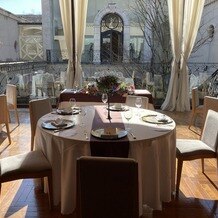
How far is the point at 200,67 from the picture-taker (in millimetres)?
8102

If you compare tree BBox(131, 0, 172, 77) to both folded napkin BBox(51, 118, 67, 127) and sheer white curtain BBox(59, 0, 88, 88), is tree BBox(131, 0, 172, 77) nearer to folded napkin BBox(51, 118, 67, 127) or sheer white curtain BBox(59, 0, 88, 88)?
sheer white curtain BBox(59, 0, 88, 88)

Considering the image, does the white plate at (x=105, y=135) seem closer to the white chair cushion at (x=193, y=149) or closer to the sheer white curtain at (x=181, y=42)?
the white chair cushion at (x=193, y=149)

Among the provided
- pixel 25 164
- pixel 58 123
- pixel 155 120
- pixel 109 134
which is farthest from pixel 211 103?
pixel 25 164

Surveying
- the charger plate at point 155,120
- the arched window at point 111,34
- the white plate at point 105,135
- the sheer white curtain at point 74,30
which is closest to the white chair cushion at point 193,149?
the charger plate at point 155,120

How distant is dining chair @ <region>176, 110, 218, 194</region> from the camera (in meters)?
2.67

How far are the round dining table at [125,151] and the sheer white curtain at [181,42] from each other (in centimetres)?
386

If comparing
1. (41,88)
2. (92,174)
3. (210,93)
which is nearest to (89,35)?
(41,88)

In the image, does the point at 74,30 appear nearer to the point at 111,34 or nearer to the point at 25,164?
the point at 111,34

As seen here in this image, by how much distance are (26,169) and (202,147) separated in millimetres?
1714

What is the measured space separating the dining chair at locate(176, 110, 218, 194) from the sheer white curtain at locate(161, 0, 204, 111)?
350 centimetres

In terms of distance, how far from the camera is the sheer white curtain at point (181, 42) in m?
5.92

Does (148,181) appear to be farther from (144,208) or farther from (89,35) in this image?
(89,35)

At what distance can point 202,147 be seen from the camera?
109 inches

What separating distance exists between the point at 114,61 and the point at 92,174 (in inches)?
283
